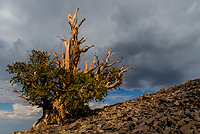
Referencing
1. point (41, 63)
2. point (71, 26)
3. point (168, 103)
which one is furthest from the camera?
point (71, 26)

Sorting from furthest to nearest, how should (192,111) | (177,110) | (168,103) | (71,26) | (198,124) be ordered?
(71,26)
(168,103)
(177,110)
(192,111)
(198,124)

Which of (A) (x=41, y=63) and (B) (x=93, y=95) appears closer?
(B) (x=93, y=95)

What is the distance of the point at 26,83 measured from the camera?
17.7 meters

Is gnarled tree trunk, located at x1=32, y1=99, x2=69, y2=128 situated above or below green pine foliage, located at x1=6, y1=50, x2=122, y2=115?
below

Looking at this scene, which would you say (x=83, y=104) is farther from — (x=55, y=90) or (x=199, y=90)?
(x=199, y=90)

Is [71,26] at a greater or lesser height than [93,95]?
greater

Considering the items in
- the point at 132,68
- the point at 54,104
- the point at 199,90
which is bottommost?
the point at 199,90

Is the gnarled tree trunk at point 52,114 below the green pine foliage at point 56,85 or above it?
below

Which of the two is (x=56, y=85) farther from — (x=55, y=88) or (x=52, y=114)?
(x=52, y=114)

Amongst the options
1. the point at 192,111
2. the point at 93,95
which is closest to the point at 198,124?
the point at 192,111


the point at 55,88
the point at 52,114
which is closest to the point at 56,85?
the point at 55,88

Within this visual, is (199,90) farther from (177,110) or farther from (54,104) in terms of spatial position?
(54,104)

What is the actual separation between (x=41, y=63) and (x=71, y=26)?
310 inches

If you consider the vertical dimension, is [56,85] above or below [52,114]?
above
